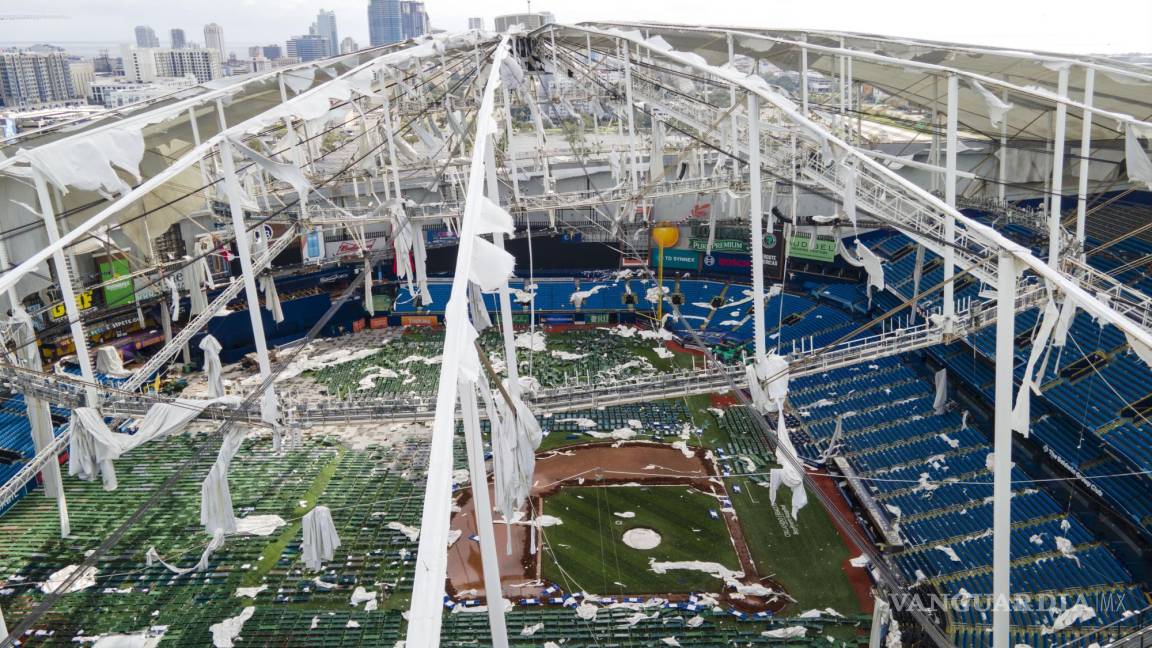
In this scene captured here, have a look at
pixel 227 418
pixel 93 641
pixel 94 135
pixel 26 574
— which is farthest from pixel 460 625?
pixel 94 135

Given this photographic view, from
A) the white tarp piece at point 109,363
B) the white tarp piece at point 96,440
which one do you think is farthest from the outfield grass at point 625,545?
the white tarp piece at point 109,363

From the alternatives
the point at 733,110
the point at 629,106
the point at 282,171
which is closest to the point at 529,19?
the point at 629,106

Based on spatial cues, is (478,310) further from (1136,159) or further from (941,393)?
(941,393)

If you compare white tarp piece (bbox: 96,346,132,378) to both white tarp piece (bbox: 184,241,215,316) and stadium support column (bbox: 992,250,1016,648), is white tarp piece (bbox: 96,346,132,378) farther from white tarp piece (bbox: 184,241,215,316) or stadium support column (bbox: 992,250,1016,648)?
stadium support column (bbox: 992,250,1016,648)

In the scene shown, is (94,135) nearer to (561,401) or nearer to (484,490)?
(561,401)

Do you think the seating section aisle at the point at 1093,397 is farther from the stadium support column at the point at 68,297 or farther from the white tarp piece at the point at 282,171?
the stadium support column at the point at 68,297

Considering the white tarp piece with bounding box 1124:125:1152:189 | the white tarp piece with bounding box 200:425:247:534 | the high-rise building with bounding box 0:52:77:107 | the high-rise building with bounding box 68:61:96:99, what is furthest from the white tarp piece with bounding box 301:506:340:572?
the high-rise building with bounding box 68:61:96:99
